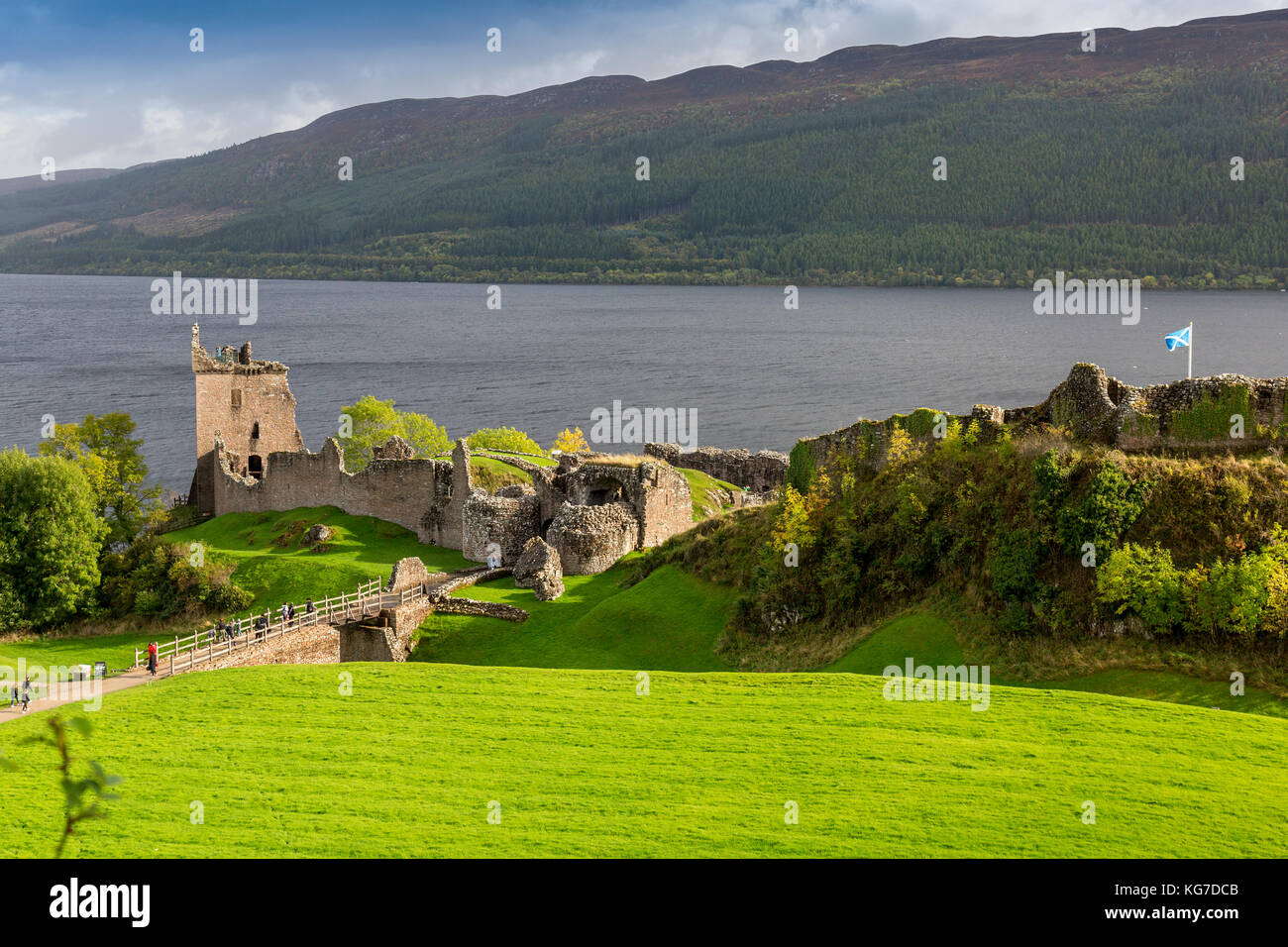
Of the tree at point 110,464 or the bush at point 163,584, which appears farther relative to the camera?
the tree at point 110,464

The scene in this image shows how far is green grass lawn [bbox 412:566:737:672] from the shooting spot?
37.7 m

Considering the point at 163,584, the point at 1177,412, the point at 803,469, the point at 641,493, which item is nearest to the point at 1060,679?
the point at 1177,412

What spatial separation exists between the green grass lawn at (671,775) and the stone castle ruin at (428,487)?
17836 millimetres

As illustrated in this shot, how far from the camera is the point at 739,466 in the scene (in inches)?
2867

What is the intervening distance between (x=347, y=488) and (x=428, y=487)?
17.1 feet

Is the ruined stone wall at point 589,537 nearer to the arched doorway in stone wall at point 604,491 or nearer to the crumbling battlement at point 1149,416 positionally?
the arched doorway in stone wall at point 604,491

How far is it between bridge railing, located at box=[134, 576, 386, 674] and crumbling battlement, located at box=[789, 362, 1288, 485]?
62.5 feet

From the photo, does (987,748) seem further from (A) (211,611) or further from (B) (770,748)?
(A) (211,611)

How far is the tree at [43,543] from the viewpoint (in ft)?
175

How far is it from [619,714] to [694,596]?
1166 centimetres
